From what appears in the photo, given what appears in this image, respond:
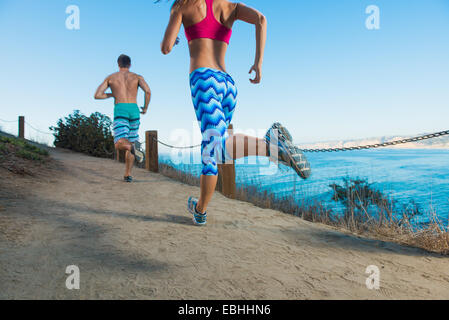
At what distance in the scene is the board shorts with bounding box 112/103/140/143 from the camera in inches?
205

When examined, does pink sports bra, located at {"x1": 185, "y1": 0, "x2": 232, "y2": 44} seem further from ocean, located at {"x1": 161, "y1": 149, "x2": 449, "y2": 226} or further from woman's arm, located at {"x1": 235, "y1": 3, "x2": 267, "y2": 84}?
ocean, located at {"x1": 161, "y1": 149, "x2": 449, "y2": 226}

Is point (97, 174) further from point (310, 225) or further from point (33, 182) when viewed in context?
point (310, 225)

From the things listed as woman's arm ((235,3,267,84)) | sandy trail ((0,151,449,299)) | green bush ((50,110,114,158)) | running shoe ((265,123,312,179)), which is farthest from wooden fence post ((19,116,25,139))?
running shoe ((265,123,312,179))

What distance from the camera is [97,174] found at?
6.09m

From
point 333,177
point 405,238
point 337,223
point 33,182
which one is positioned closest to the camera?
point 405,238

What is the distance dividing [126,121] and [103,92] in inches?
24.1

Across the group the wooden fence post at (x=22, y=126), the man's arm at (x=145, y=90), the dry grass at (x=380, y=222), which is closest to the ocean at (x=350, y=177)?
the dry grass at (x=380, y=222)

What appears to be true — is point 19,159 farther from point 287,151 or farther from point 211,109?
point 287,151

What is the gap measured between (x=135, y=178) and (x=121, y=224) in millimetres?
3381

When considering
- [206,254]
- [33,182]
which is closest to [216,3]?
[206,254]

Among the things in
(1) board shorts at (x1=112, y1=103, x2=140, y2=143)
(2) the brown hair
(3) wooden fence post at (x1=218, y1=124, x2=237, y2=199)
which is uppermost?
(2) the brown hair

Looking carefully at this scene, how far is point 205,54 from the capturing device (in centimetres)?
242

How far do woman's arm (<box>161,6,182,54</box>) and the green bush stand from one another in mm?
9223

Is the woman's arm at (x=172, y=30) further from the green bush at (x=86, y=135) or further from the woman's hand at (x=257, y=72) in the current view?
the green bush at (x=86, y=135)
